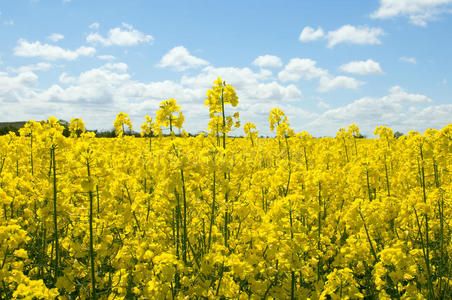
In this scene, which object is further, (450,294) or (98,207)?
(98,207)

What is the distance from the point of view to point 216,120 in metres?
5.13

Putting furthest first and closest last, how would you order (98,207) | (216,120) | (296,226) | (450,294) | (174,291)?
(216,120) < (98,207) < (450,294) < (296,226) < (174,291)

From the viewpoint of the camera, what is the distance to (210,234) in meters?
3.45

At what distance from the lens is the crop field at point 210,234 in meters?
2.85

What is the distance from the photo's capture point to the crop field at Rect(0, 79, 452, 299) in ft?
9.34

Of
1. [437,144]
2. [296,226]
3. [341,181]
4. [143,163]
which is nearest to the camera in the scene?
[296,226]

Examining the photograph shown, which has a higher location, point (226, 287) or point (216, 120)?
point (216, 120)

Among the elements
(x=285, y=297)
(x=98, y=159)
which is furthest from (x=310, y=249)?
(x=98, y=159)

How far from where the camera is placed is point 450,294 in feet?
11.3

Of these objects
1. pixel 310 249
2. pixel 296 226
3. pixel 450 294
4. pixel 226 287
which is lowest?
pixel 450 294

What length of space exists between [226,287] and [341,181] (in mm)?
3593

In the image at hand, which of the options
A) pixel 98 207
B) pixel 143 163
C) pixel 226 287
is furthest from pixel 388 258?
pixel 143 163

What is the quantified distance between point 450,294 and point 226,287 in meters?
2.58

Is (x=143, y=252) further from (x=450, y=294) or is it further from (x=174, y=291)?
(x=450, y=294)
